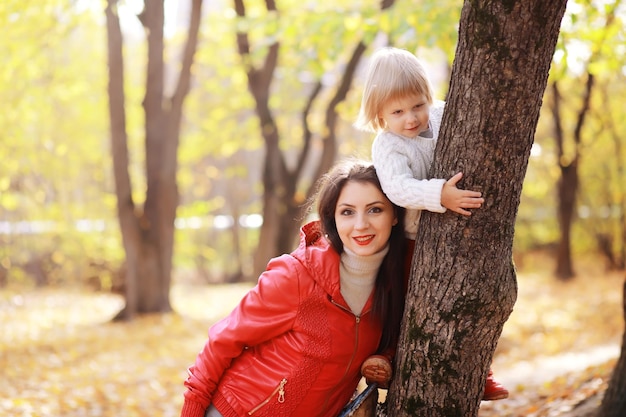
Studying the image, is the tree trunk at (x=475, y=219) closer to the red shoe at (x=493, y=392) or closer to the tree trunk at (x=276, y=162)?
the red shoe at (x=493, y=392)

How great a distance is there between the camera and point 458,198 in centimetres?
248

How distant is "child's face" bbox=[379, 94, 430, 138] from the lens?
275 centimetres

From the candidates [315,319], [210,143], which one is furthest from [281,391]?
[210,143]

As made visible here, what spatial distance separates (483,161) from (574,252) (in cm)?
1602

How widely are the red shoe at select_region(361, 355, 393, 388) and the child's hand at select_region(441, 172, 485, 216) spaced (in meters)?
0.63

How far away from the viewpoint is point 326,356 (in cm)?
269

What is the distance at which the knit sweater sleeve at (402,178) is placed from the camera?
8.23 ft

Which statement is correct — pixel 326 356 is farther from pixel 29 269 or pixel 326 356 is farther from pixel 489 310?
pixel 29 269

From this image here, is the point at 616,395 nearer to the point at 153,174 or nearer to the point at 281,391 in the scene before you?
the point at 281,391

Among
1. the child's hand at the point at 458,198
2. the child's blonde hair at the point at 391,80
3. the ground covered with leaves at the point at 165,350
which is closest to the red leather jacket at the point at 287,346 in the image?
the child's hand at the point at 458,198

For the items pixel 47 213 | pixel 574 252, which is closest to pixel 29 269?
pixel 47 213

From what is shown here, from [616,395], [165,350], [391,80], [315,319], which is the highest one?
[391,80]

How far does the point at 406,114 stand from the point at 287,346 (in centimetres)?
97

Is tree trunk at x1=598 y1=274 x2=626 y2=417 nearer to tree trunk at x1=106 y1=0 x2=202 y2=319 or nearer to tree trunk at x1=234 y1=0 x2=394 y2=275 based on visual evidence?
tree trunk at x1=234 y1=0 x2=394 y2=275
